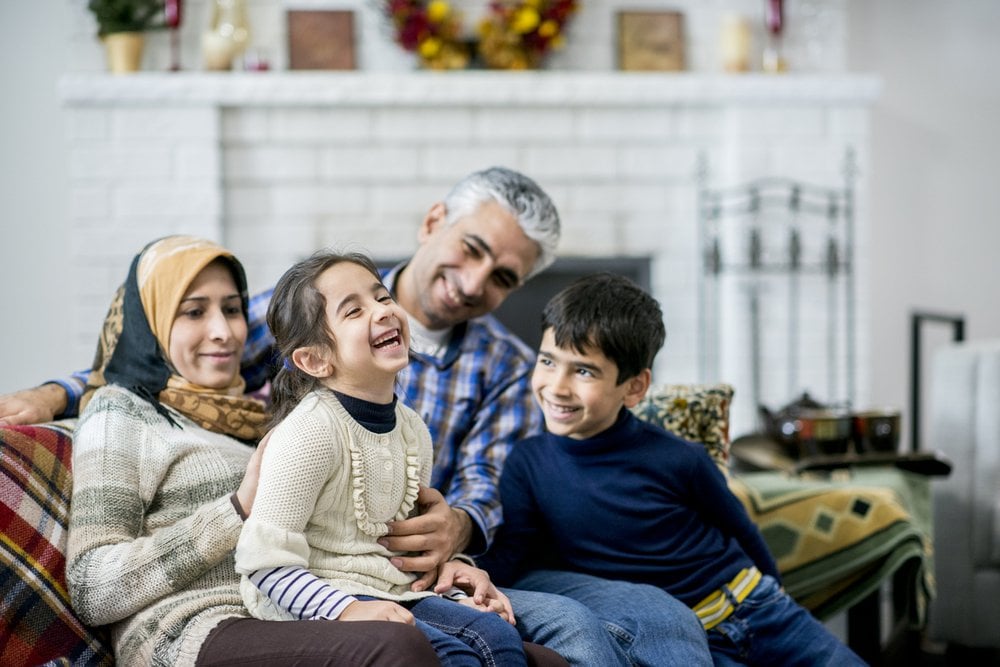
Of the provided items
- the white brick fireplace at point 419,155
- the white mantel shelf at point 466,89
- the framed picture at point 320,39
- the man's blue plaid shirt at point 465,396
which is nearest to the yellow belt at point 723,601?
the man's blue plaid shirt at point 465,396

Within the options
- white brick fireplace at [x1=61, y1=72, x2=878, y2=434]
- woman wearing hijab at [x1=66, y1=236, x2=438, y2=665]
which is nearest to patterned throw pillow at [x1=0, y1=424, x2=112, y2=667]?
woman wearing hijab at [x1=66, y1=236, x2=438, y2=665]

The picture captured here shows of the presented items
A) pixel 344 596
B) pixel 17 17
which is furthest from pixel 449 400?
pixel 17 17

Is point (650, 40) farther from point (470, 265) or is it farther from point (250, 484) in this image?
point (250, 484)

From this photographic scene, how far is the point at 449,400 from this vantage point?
6.11ft

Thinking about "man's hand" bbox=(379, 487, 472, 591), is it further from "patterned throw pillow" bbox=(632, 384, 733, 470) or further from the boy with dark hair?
"patterned throw pillow" bbox=(632, 384, 733, 470)

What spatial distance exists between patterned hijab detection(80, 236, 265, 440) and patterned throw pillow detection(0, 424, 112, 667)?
0.16 m

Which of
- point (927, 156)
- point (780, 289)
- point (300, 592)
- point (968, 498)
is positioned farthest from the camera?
Result: point (927, 156)

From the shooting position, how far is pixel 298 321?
137 centimetres

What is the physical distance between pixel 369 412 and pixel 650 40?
2.66 meters

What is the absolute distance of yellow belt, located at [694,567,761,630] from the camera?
1634 millimetres

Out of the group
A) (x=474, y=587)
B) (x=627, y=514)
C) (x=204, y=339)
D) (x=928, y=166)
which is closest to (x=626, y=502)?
(x=627, y=514)

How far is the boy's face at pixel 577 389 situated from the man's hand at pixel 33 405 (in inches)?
30.3

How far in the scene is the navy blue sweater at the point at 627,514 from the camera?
1.64 meters

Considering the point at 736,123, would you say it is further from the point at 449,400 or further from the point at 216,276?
the point at 216,276
